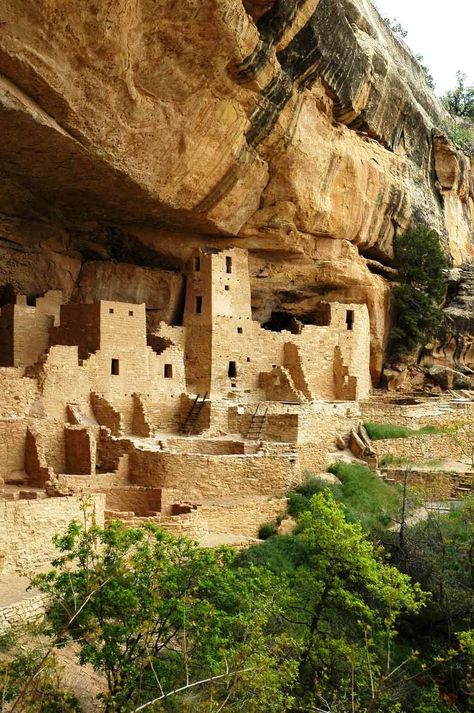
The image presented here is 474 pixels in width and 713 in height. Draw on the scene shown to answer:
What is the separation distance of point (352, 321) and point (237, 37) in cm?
1292

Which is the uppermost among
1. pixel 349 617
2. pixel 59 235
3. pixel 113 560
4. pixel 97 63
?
pixel 97 63

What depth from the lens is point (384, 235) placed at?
30.3m

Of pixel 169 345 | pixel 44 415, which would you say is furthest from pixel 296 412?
pixel 44 415

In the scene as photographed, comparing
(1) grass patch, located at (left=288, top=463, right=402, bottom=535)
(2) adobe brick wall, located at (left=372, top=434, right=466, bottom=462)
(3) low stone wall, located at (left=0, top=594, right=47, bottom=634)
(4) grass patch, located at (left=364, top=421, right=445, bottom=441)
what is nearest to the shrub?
(1) grass patch, located at (left=288, top=463, right=402, bottom=535)

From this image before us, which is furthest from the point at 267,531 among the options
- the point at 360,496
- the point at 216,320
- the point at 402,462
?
the point at 216,320

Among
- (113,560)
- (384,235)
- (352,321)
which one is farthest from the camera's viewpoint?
(384,235)

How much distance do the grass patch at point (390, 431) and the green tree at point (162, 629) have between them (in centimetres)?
1349

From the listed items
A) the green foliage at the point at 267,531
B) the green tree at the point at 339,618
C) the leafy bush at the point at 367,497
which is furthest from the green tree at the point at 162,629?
the leafy bush at the point at 367,497

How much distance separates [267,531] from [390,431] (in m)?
8.32

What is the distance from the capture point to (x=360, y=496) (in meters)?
19.4

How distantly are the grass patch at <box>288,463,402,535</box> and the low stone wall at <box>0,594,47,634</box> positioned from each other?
769 centimetres

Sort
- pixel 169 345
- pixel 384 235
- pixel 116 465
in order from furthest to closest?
pixel 384 235
pixel 169 345
pixel 116 465

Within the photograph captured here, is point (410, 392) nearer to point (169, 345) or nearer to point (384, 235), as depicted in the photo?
point (384, 235)

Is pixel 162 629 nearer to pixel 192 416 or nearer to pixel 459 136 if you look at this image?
pixel 192 416
